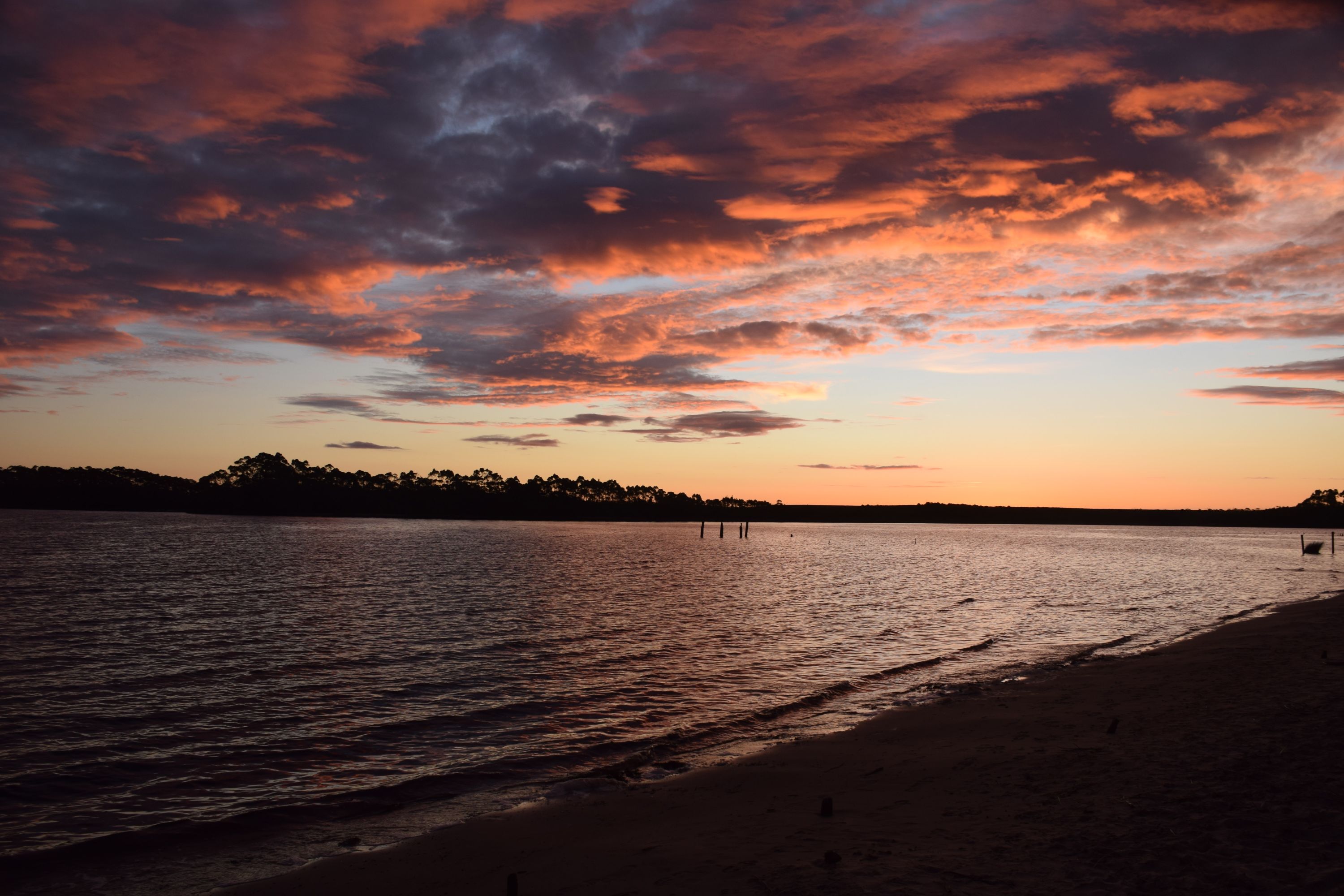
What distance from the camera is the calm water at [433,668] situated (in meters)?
12.8

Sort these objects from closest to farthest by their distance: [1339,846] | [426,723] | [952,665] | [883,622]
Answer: [1339,846]
[426,723]
[952,665]
[883,622]

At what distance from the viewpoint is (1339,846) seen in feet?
25.0

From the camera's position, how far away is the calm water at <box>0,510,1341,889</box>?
41.9 ft

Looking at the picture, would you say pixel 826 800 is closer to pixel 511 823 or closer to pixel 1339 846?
pixel 511 823

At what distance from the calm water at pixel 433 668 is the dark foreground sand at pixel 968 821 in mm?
1556

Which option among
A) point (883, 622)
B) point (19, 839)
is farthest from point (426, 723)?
point (883, 622)

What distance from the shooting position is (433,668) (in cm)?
2295

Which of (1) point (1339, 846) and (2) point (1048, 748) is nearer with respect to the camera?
(1) point (1339, 846)

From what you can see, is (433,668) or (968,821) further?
(433,668)

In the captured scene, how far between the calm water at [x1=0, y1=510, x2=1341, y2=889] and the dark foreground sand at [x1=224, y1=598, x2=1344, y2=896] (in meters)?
1.56

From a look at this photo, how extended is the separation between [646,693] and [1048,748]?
10.4m

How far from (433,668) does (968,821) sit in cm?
1767

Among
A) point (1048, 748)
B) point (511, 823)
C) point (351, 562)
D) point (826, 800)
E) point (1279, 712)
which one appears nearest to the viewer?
point (826, 800)

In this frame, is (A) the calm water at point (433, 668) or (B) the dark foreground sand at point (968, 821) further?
(A) the calm water at point (433, 668)
